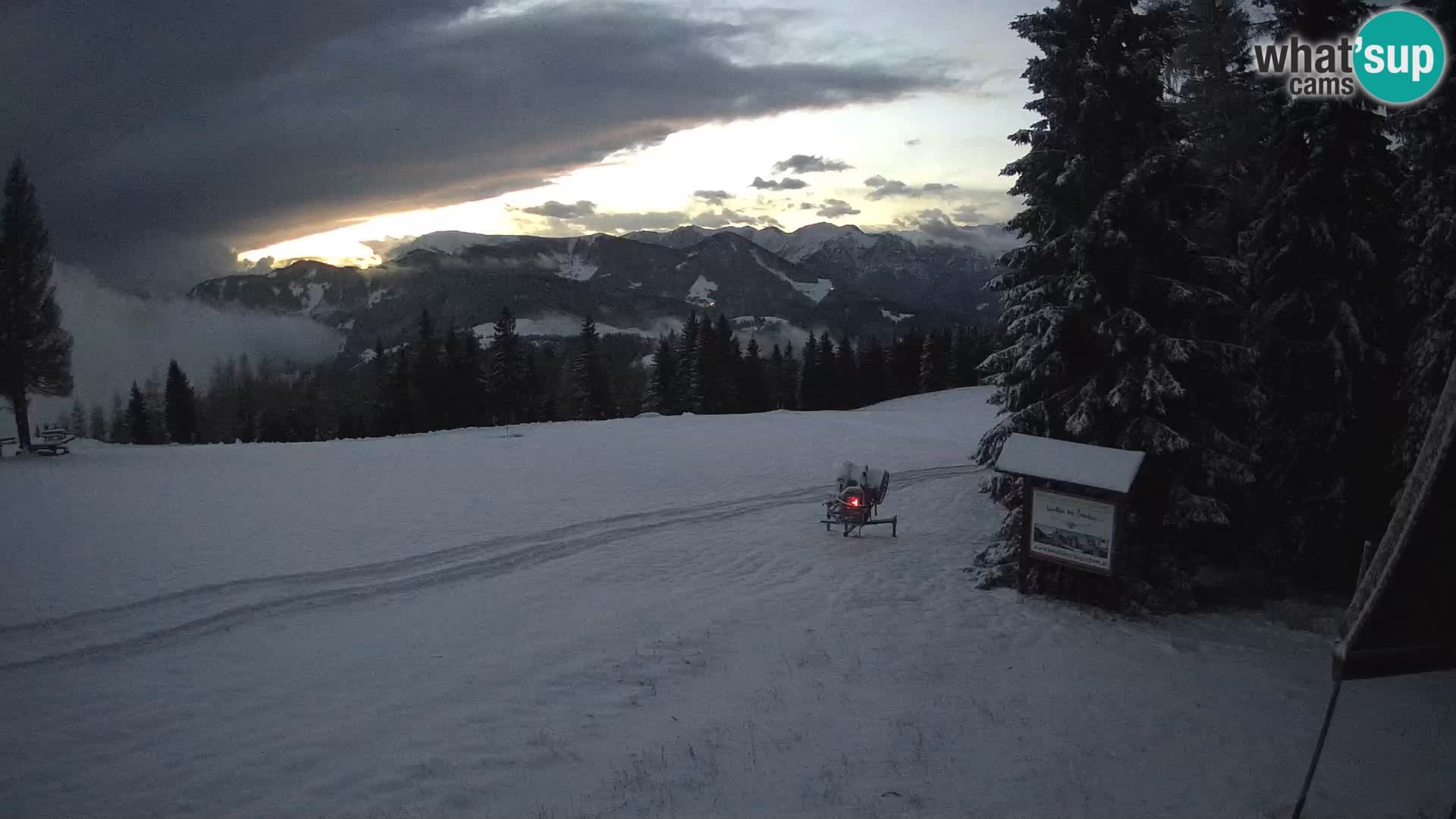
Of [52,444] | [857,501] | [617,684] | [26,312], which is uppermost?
[26,312]

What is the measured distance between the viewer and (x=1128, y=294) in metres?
13.5

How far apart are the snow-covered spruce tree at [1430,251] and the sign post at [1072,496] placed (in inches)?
161

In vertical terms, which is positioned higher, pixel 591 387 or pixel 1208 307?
pixel 1208 307

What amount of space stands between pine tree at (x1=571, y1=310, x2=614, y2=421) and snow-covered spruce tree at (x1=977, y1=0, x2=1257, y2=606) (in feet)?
181

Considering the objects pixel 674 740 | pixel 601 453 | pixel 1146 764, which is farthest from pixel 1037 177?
pixel 601 453

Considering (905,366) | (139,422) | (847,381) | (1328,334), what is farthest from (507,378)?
(1328,334)

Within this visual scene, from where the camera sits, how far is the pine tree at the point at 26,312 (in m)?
30.3

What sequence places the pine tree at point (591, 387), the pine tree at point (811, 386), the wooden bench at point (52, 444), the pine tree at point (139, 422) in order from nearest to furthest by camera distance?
the wooden bench at point (52, 444) → the pine tree at point (591, 387) → the pine tree at point (139, 422) → the pine tree at point (811, 386)

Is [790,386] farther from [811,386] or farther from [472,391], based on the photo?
[472,391]

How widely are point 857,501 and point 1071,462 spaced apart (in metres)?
6.79

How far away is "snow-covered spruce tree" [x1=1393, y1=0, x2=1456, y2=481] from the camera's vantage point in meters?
11.0

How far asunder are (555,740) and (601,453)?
2188 centimetres

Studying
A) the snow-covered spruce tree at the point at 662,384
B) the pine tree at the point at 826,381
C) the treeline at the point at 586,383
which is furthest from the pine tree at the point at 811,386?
the snow-covered spruce tree at the point at 662,384

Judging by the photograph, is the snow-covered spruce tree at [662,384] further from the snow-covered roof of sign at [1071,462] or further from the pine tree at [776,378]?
the snow-covered roof of sign at [1071,462]
